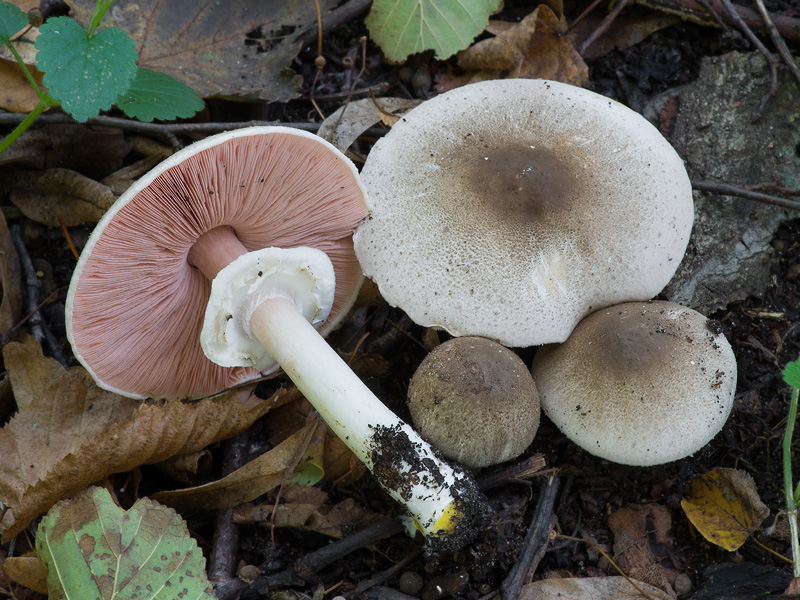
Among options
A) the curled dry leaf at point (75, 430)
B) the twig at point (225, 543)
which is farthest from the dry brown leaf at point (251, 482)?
the curled dry leaf at point (75, 430)

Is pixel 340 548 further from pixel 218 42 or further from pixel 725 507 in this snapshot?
pixel 218 42

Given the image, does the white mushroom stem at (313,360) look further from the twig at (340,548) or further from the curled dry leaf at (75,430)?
the curled dry leaf at (75,430)

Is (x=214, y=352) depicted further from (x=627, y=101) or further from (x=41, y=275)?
(x=627, y=101)

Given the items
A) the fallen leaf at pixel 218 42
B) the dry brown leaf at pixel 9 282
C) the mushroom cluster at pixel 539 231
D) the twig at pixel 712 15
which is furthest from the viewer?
the twig at pixel 712 15

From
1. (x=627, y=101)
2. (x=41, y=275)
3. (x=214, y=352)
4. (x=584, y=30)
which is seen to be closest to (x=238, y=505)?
(x=214, y=352)

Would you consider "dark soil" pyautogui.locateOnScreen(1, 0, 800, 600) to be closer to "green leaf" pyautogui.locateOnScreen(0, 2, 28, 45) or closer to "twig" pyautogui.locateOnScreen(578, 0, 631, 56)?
"twig" pyautogui.locateOnScreen(578, 0, 631, 56)

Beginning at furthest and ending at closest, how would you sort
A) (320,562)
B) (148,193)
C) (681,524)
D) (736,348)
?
(736,348), (681,524), (320,562), (148,193)
